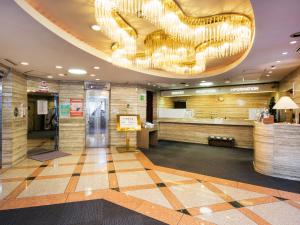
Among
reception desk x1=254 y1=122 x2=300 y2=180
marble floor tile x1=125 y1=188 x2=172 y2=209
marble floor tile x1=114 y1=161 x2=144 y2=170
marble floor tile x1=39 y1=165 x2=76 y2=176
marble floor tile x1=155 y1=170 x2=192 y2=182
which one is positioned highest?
reception desk x1=254 y1=122 x2=300 y2=180

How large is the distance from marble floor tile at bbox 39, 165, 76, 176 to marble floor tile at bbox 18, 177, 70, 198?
1.55 ft

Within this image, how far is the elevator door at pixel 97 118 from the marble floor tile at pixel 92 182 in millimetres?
3648

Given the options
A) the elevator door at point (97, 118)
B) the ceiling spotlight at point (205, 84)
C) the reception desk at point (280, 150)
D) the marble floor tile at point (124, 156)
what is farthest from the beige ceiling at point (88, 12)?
the ceiling spotlight at point (205, 84)

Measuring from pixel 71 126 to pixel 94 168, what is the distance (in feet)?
10.3

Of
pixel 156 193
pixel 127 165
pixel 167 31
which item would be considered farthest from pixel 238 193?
pixel 167 31

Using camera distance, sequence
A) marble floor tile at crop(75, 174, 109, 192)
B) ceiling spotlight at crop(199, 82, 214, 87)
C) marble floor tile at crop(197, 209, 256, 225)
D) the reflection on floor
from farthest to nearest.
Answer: ceiling spotlight at crop(199, 82, 214, 87), the reflection on floor, marble floor tile at crop(75, 174, 109, 192), marble floor tile at crop(197, 209, 256, 225)

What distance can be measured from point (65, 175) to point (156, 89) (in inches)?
270

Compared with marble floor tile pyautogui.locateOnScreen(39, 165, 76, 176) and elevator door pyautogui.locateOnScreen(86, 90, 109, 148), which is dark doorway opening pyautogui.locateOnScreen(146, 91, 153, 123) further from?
marble floor tile pyautogui.locateOnScreen(39, 165, 76, 176)

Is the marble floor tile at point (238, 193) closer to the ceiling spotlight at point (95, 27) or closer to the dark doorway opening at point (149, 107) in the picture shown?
the ceiling spotlight at point (95, 27)

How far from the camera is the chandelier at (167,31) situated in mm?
2625

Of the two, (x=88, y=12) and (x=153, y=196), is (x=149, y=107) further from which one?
(x=88, y=12)

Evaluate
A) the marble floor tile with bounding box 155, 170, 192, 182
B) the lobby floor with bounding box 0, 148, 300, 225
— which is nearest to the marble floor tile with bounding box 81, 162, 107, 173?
the lobby floor with bounding box 0, 148, 300, 225

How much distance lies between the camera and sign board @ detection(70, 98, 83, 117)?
25.1 feet

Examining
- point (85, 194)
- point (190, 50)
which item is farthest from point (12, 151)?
point (190, 50)
